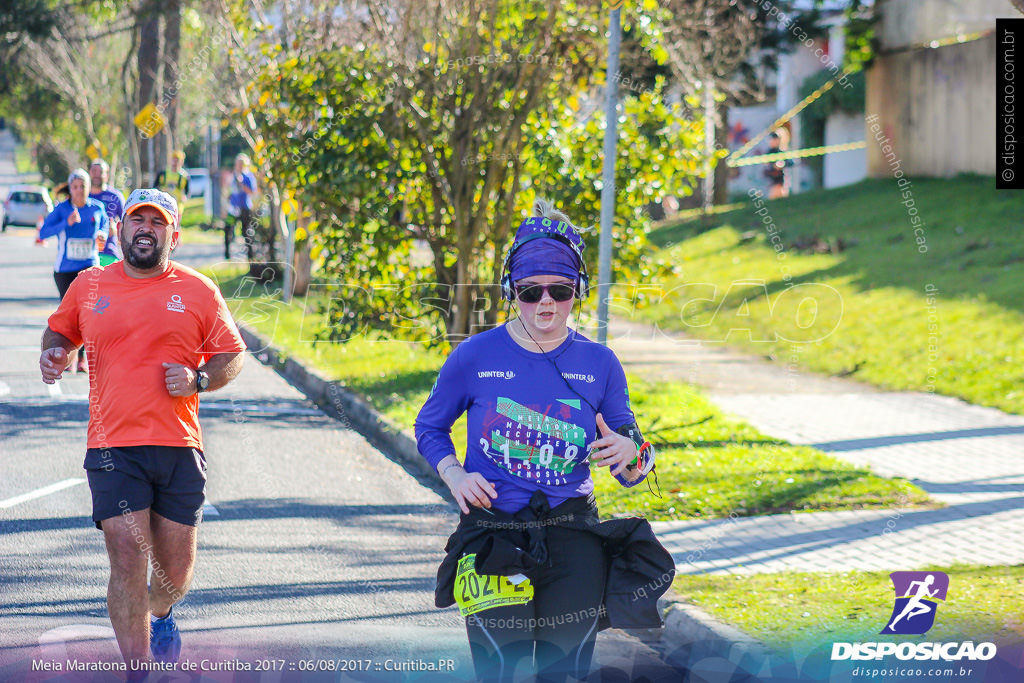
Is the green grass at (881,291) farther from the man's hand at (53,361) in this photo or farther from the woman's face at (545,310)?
the man's hand at (53,361)

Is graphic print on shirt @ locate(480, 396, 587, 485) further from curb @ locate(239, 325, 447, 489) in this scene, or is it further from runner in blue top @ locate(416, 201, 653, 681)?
curb @ locate(239, 325, 447, 489)

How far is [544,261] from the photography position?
375cm

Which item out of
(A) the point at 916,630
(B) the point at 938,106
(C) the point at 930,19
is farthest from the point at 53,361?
(C) the point at 930,19

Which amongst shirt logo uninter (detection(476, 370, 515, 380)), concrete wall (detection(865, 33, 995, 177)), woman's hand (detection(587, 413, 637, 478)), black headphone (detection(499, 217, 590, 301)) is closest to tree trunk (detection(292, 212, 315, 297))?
concrete wall (detection(865, 33, 995, 177))

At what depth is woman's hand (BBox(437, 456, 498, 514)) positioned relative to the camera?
357cm

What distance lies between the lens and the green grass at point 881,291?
42.7ft

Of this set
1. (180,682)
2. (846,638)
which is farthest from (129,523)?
(846,638)

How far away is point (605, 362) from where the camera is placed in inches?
151

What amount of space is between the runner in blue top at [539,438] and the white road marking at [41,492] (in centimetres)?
448

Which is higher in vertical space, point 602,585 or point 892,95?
point 892,95

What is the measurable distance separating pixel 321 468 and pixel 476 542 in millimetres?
5539

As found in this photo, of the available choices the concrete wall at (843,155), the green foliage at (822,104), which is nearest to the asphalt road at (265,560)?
the concrete wall at (843,155)

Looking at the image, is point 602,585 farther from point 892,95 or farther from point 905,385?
point 892,95

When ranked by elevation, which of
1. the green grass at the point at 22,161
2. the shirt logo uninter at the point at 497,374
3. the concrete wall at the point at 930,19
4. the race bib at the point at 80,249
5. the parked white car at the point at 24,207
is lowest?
Result: the shirt logo uninter at the point at 497,374
